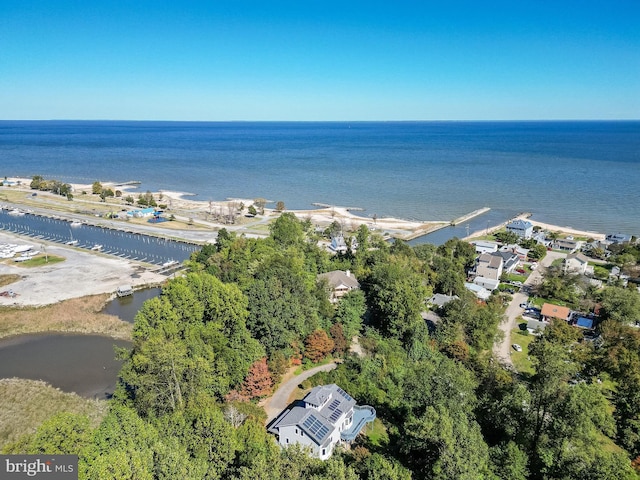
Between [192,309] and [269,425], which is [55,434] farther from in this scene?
[192,309]

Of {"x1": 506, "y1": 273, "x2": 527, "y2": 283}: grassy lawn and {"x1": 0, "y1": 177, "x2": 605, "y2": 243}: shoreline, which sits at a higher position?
{"x1": 0, "y1": 177, "x2": 605, "y2": 243}: shoreline

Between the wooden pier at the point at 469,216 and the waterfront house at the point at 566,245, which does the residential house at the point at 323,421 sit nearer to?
the waterfront house at the point at 566,245

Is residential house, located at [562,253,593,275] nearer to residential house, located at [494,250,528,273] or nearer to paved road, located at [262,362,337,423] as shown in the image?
residential house, located at [494,250,528,273]

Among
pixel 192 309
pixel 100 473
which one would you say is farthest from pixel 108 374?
pixel 100 473

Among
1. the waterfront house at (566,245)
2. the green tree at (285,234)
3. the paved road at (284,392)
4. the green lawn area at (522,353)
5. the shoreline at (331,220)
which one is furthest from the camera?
the shoreline at (331,220)

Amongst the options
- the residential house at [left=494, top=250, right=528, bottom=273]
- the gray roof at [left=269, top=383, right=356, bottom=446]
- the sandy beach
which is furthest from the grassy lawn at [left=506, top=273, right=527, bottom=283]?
the gray roof at [left=269, top=383, right=356, bottom=446]

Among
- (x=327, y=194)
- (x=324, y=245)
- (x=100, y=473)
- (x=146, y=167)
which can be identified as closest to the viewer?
(x=100, y=473)

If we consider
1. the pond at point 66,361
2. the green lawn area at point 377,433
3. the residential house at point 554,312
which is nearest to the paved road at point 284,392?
the green lawn area at point 377,433
